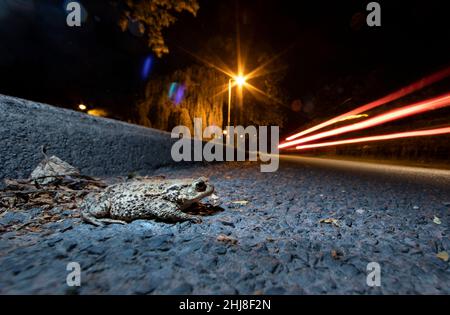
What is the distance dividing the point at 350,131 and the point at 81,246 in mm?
14198

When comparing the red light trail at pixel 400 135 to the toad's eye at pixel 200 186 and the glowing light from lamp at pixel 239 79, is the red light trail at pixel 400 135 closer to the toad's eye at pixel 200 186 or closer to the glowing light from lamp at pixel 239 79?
the glowing light from lamp at pixel 239 79

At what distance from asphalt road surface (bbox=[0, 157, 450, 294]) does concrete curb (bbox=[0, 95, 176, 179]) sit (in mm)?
1289

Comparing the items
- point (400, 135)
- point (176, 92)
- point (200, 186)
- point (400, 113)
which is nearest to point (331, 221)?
point (200, 186)

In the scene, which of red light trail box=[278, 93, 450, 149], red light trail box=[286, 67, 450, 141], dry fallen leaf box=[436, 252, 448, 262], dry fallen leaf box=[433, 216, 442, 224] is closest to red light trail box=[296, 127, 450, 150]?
red light trail box=[278, 93, 450, 149]

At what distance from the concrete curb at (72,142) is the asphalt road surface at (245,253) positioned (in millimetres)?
1289

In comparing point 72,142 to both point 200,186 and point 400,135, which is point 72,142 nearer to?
point 200,186

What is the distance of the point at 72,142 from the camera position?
11.1ft

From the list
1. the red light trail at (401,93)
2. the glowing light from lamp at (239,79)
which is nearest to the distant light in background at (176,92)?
the glowing light from lamp at (239,79)

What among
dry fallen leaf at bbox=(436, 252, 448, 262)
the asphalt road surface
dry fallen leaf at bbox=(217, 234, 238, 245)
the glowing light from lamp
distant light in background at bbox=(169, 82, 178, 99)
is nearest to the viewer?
the asphalt road surface

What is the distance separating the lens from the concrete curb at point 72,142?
276 cm

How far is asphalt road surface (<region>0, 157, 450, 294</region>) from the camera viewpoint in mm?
1093

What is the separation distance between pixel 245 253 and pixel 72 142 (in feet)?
11.2

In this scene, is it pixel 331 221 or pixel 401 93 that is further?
pixel 401 93

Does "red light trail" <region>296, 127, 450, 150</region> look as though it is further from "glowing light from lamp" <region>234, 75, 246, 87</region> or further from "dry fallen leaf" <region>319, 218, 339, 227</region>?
"dry fallen leaf" <region>319, 218, 339, 227</region>
